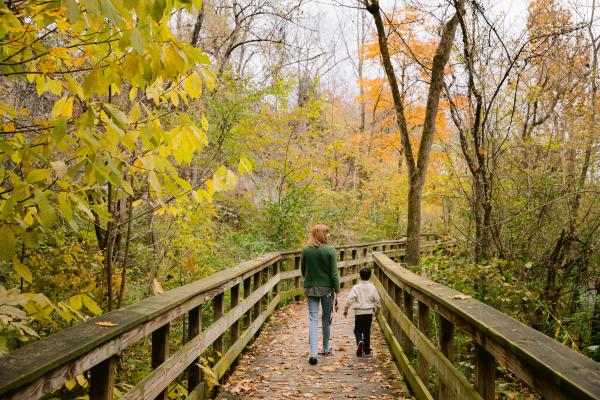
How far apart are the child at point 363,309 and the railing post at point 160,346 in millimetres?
4051

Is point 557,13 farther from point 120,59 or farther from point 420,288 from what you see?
point 120,59

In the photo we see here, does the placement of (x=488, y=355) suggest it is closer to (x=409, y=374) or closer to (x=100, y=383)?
(x=100, y=383)

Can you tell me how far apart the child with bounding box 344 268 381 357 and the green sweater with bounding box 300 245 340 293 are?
454 millimetres

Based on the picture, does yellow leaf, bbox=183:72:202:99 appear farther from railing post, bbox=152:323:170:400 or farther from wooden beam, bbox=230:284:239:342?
wooden beam, bbox=230:284:239:342

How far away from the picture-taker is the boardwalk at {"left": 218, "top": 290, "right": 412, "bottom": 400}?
17.7 feet

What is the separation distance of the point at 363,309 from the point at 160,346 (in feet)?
13.9

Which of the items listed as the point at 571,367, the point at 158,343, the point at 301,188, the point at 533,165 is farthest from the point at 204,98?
the point at 571,367

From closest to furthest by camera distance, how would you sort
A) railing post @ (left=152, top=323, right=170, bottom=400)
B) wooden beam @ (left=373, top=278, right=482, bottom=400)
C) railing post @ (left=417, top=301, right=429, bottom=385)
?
wooden beam @ (left=373, top=278, right=482, bottom=400) → railing post @ (left=152, top=323, right=170, bottom=400) → railing post @ (left=417, top=301, right=429, bottom=385)

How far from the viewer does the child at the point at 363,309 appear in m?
7.19

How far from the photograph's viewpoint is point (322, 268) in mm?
7121

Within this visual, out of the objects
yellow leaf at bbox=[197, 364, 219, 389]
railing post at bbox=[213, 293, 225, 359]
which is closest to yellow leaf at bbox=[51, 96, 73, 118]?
yellow leaf at bbox=[197, 364, 219, 389]

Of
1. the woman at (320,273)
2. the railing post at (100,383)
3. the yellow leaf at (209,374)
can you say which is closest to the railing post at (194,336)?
the yellow leaf at (209,374)

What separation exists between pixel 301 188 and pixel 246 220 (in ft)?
7.63

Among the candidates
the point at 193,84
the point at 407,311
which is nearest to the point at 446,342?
the point at 407,311
